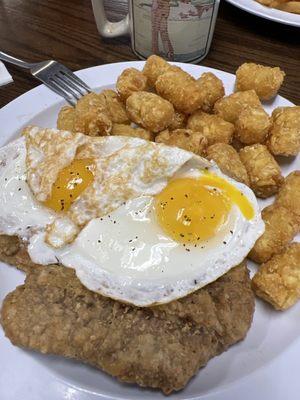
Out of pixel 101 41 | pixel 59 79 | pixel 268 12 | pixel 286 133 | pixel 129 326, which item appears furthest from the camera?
pixel 101 41

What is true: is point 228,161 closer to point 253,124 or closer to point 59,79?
point 253,124

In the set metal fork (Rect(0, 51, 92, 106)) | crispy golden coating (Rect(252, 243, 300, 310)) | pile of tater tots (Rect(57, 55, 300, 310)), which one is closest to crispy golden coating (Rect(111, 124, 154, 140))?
pile of tater tots (Rect(57, 55, 300, 310))

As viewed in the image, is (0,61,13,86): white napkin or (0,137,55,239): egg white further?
(0,61,13,86): white napkin

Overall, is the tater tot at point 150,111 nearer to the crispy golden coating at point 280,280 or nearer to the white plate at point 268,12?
the crispy golden coating at point 280,280

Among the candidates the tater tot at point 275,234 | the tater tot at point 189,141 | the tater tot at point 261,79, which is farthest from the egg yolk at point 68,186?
the tater tot at point 261,79

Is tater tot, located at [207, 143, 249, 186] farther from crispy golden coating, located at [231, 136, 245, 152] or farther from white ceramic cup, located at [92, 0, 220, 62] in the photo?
white ceramic cup, located at [92, 0, 220, 62]

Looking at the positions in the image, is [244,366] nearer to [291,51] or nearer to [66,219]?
[66,219]

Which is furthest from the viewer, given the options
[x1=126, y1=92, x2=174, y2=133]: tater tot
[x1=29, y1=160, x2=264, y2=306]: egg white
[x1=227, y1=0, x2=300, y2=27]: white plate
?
[x1=227, y1=0, x2=300, y2=27]: white plate

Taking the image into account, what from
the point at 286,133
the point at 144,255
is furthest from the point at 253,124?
the point at 144,255
